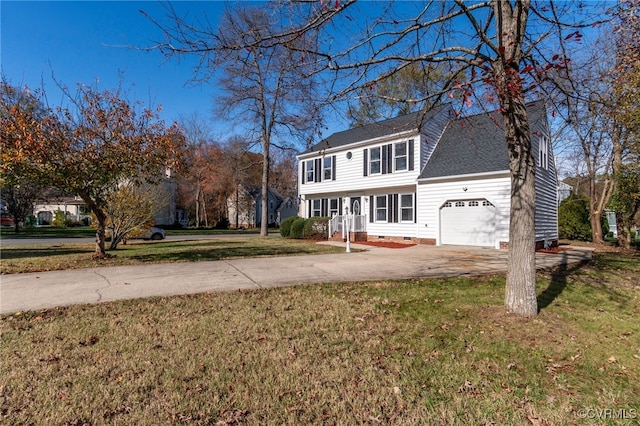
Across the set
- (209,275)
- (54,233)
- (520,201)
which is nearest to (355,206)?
(209,275)

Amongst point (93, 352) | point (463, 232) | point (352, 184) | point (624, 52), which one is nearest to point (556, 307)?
point (93, 352)

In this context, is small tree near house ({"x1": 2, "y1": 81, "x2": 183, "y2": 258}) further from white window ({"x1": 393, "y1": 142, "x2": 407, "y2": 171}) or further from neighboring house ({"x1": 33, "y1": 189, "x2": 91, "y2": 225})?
neighboring house ({"x1": 33, "y1": 189, "x2": 91, "y2": 225})

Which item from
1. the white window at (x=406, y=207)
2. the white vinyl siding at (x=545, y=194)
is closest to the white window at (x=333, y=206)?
the white window at (x=406, y=207)

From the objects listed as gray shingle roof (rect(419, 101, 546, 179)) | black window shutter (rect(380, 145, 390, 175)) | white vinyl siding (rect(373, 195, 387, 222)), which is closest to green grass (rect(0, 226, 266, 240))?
white vinyl siding (rect(373, 195, 387, 222))

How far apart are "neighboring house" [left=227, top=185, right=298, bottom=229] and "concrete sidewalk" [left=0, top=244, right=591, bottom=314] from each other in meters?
33.2

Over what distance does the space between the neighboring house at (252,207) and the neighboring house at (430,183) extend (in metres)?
24.1

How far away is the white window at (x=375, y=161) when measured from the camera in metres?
18.4

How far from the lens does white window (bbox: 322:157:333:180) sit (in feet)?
68.5

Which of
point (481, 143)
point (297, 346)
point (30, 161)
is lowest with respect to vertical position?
point (297, 346)

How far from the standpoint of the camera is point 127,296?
19.2ft

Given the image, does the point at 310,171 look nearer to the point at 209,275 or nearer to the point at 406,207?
the point at 406,207

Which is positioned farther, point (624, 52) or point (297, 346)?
point (624, 52)

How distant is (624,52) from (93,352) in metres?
12.7

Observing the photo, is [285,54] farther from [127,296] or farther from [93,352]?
[127,296]
